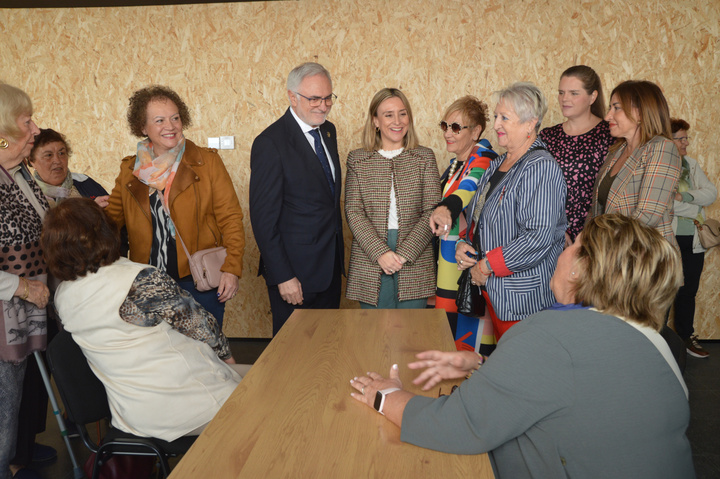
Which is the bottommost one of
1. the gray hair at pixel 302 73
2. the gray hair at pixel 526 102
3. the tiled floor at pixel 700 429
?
the tiled floor at pixel 700 429

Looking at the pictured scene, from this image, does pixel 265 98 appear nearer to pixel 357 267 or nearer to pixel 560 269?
pixel 357 267

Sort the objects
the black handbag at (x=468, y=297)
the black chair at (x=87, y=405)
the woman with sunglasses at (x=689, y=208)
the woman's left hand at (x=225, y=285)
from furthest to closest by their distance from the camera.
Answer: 1. the woman with sunglasses at (x=689, y=208)
2. the woman's left hand at (x=225, y=285)
3. the black handbag at (x=468, y=297)
4. the black chair at (x=87, y=405)

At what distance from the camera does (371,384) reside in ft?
4.51

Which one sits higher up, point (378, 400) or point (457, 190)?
point (457, 190)

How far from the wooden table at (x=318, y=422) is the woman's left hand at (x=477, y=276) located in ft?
1.75

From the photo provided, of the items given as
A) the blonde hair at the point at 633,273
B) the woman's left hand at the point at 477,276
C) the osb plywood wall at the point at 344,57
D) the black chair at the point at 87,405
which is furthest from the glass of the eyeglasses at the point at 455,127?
the black chair at the point at 87,405

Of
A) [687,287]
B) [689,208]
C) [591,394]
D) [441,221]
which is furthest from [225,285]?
[687,287]

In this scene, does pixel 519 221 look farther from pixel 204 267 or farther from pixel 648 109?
pixel 204 267

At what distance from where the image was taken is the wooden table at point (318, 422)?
3.52ft

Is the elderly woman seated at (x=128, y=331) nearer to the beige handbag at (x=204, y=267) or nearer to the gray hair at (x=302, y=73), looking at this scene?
the beige handbag at (x=204, y=267)

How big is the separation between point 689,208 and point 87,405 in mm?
3786

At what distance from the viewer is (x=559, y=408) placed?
1.08m

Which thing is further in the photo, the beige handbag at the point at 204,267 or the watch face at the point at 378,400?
the beige handbag at the point at 204,267

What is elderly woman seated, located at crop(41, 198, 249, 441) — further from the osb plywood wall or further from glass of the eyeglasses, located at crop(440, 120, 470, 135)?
the osb plywood wall
